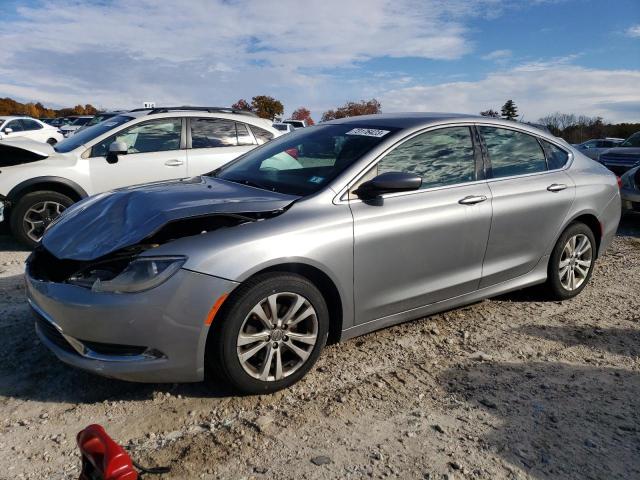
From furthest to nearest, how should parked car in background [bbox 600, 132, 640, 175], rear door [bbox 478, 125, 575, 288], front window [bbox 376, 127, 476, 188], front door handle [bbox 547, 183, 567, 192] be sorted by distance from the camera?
parked car in background [bbox 600, 132, 640, 175], front door handle [bbox 547, 183, 567, 192], rear door [bbox 478, 125, 575, 288], front window [bbox 376, 127, 476, 188]

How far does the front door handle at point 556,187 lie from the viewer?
14.2 feet

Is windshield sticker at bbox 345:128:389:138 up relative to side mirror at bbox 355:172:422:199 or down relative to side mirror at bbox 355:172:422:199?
up

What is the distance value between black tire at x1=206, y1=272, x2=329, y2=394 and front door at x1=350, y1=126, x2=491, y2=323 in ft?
1.36

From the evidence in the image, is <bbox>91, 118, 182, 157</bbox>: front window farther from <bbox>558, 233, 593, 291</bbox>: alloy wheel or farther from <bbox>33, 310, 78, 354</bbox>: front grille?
<bbox>558, 233, 593, 291</bbox>: alloy wheel

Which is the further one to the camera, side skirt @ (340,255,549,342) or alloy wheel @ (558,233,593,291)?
alloy wheel @ (558,233,593,291)

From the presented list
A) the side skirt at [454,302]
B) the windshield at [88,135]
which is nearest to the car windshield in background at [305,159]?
the side skirt at [454,302]

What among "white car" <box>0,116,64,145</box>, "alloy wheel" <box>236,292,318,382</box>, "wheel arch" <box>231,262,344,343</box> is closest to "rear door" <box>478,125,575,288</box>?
"wheel arch" <box>231,262,344,343</box>

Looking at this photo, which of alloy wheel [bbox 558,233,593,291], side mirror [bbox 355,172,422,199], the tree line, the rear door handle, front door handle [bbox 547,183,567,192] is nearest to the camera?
side mirror [bbox 355,172,422,199]

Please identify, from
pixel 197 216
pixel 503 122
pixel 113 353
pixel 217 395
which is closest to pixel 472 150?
pixel 503 122

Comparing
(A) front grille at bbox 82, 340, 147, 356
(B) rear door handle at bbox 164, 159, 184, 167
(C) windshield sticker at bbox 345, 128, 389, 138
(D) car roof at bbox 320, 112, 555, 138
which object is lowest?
(A) front grille at bbox 82, 340, 147, 356

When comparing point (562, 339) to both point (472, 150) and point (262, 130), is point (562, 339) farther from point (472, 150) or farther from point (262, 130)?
point (262, 130)

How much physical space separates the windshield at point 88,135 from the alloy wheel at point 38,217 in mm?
745

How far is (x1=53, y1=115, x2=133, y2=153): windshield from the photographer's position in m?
6.55

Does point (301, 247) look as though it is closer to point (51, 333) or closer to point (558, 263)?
point (51, 333)
